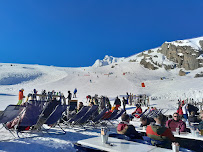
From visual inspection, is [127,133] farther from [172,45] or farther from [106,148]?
[172,45]

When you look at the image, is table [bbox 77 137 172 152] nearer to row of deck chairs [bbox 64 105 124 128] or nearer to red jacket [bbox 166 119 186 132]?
red jacket [bbox 166 119 186 132]

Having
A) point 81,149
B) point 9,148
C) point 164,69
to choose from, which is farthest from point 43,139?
→ point 164,69

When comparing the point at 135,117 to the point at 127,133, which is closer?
the point at 127,133

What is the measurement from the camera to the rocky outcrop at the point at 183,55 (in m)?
55.8

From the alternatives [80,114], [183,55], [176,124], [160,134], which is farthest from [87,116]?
[183,55]

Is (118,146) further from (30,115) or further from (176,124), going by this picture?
(30,115)

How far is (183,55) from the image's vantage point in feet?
195

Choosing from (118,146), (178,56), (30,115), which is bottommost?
(118,146)

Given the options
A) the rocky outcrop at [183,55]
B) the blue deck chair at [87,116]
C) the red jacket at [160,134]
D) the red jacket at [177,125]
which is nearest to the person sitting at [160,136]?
the red jacket at [160,134]

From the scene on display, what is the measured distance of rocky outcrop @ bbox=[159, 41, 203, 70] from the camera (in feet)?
183

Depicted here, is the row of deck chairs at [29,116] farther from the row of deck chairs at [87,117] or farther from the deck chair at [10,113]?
the row of deck chairs at [87,117]

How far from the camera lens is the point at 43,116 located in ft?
16.8

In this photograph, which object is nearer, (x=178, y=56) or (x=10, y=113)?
(x=10, y=113)

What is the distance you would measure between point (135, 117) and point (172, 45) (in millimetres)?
60970
